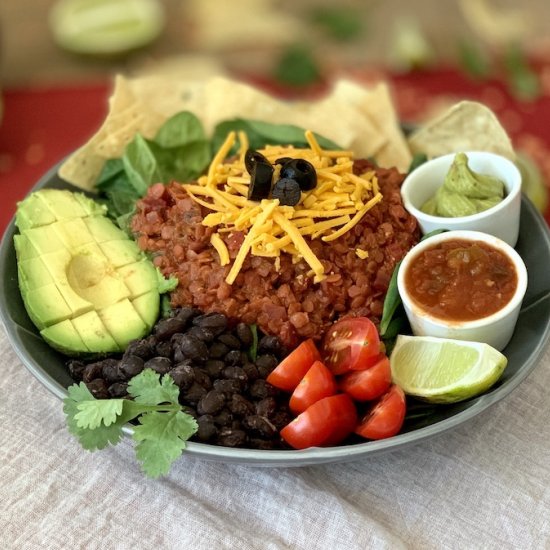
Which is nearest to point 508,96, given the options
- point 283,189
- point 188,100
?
point 188,100

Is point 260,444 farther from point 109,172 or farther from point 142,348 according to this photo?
point 109,172

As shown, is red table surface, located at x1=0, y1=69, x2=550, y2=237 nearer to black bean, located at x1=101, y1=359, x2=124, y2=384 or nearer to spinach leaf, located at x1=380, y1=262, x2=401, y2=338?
black bean, located at x1=101, y1=359, x2=124, y2=384

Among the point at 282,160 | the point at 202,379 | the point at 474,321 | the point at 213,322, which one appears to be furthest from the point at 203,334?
A: the point at 474,321

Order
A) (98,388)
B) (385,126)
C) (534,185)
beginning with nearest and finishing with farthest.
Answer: (98,388) → (385,126) → (534,185)

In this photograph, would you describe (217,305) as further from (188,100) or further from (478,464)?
(188,100)

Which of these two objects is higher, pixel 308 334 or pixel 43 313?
pixel 43 313

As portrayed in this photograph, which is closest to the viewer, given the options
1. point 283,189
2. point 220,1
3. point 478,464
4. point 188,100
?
point 478,464

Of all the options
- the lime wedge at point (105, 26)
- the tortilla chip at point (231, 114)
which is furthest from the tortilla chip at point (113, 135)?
Answer: the lime wedge at point (105, 26)
